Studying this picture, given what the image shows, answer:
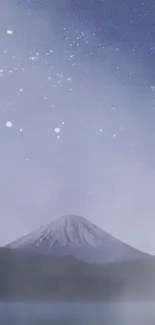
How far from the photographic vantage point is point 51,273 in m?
129

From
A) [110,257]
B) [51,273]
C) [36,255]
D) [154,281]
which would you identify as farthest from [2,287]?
[110,257]

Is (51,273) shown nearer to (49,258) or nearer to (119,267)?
(49,258)

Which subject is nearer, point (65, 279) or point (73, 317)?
point (73, 317)

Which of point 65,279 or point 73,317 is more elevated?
point 65,279

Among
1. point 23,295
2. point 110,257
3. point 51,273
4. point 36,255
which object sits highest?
point 110,257

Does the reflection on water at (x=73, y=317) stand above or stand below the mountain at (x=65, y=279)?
below

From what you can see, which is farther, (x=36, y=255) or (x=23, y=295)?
(x=36, y=255)

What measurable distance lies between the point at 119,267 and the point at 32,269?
28.4 metres

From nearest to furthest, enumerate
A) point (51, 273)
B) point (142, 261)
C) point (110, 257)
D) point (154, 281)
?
→ point (51, 273), point (154, 281), point (142, 261), point (110, 257)

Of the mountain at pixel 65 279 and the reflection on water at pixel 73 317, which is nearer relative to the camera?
the reflection on water at pixel 73 317

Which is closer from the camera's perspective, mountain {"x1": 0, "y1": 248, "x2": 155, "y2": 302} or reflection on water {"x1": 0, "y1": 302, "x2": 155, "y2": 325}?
reflection on water {"x1": 0, "y1": 302, "x2": 155, "y2": 325}

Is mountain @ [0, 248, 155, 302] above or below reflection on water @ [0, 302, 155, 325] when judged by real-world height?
above

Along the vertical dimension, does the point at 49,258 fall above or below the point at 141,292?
above

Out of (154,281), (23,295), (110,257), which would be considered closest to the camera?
(23,295)
